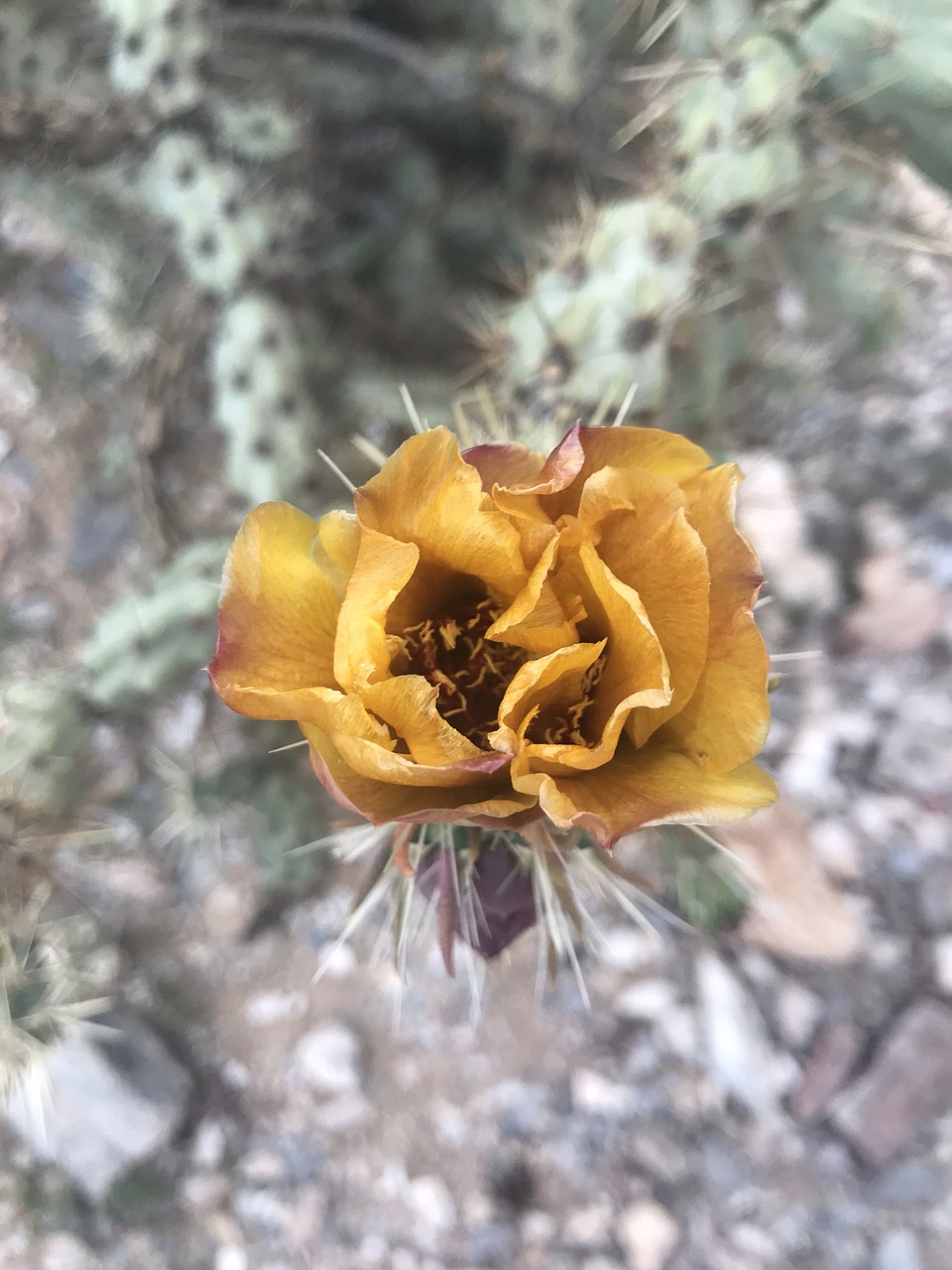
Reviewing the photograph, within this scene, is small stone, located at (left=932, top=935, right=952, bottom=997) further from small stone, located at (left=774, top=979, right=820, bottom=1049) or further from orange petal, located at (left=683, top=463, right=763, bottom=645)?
orange petal, located at (left=683, top=463, right=763, bottom=645)

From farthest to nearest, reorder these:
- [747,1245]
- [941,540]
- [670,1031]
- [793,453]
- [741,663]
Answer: [793,453] → [941,540] → [670,1031] → [747,1245] → [741,663]

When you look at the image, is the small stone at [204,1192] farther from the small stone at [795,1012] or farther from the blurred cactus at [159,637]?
the small stone at [795,1012]

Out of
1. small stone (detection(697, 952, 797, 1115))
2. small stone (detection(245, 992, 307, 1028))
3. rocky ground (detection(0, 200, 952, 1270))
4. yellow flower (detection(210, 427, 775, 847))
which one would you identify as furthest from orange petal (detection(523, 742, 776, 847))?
small stone (detection(245, 992, 307, 1028))

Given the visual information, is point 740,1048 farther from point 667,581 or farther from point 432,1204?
point 667,581

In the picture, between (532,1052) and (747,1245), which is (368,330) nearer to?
(532,1052)

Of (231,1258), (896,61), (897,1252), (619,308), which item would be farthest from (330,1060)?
(896,61)

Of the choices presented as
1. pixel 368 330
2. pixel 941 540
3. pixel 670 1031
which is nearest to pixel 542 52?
pixel 368 330

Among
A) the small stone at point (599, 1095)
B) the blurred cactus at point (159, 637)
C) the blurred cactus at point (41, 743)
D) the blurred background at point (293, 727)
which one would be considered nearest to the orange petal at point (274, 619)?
the blurred background at point (293, 727)
